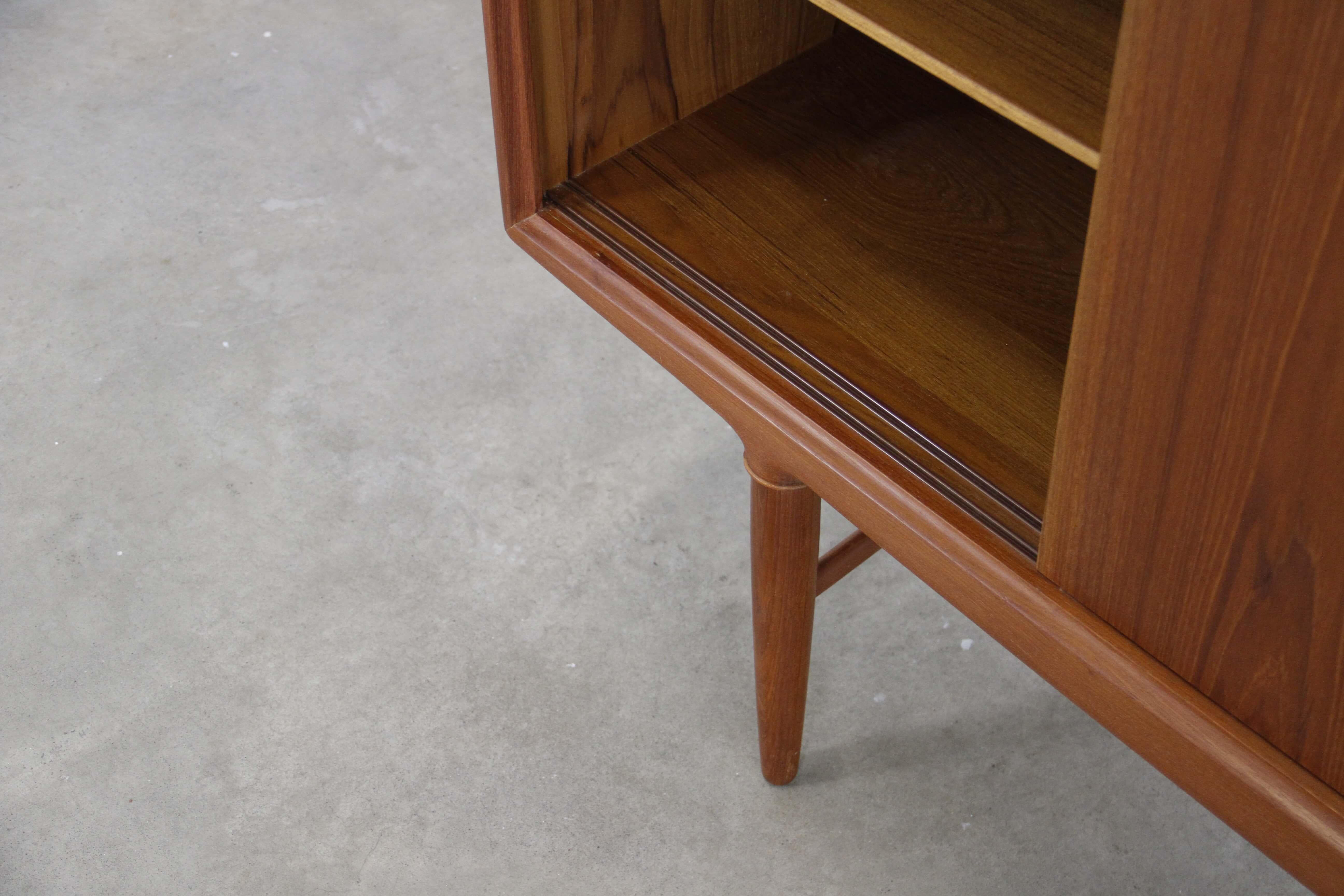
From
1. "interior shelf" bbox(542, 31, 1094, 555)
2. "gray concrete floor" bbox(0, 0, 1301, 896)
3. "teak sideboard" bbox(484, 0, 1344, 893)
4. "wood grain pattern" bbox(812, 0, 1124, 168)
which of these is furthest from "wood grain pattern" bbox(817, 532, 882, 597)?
"wood grain pattern" bbox(812, 0, 1124, 168)

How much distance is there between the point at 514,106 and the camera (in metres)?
1.05

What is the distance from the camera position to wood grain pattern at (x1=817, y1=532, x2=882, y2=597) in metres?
1.44

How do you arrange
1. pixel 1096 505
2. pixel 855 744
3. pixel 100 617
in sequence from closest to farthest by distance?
pixel 1096 505
pixel 855 744
pixel 100 617

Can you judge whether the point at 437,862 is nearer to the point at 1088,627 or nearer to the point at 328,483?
the point at 328,483

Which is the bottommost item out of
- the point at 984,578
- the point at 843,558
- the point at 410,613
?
the point at 410,613

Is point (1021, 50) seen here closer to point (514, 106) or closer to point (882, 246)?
point (882, 246)

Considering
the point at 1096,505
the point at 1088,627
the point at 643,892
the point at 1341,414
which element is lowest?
the point at 643,892

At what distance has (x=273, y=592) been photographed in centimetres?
183

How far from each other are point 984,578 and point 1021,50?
0.35m

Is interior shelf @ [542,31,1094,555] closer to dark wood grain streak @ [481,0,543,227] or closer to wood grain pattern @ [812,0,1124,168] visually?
dark wood grain streak @ [481,0,543,227]

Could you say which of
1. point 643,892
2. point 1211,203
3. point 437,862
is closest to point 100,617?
point 437,862

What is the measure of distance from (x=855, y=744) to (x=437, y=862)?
546mm

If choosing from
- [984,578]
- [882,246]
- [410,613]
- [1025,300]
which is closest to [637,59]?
[882,246]

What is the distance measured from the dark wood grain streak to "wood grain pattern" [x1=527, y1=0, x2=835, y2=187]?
0.01 metres
